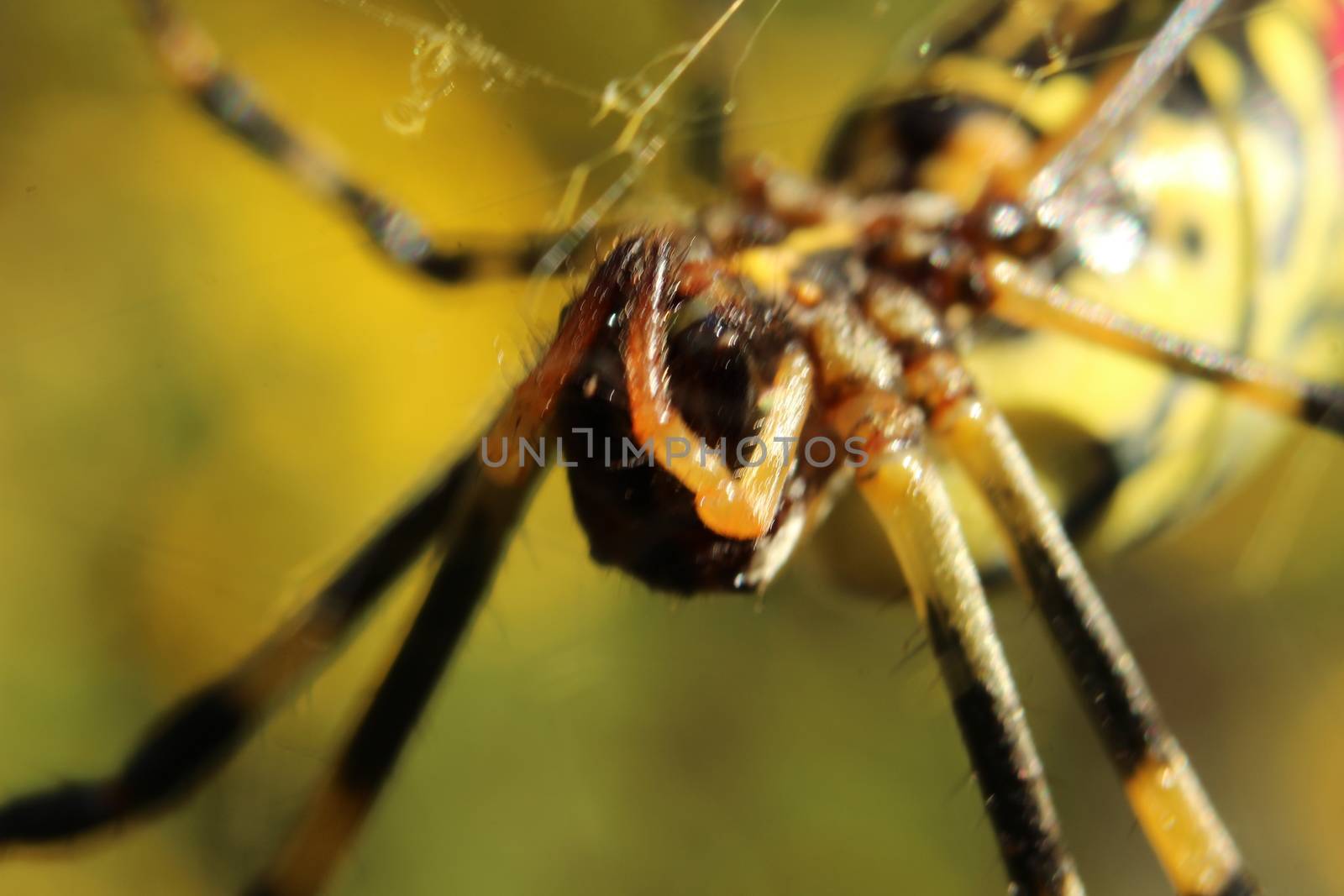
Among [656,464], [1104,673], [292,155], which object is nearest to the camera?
[656,464]

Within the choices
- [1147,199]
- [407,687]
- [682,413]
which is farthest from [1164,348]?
[407,687]

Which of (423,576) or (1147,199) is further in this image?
(1147,199)

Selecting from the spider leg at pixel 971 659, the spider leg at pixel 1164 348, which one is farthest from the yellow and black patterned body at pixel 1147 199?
the spider leg at pixel 971 659

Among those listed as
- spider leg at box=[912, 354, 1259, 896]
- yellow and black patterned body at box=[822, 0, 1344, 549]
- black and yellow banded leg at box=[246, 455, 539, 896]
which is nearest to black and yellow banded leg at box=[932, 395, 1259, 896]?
spider leg at box=[912, 354, 1259, 896]

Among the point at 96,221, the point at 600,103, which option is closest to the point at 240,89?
the point at 96,221

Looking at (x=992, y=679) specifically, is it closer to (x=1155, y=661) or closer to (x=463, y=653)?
(x=463, y=653)

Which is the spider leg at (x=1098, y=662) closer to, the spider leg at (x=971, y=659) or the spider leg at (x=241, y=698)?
the spider leg at (x=971, y=659)

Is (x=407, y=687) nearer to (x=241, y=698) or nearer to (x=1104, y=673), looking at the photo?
(x=241, y=698)
